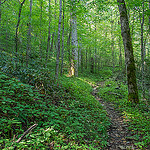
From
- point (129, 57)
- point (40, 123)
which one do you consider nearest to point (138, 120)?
point (129, 57)

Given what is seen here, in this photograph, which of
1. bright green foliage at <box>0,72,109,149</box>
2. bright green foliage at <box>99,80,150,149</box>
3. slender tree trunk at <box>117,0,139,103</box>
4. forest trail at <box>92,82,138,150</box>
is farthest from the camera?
slender tree trunk at <box>117,0,139,103</box>

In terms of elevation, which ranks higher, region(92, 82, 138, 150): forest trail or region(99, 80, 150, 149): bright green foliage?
region(99, 80, 150, 149): bright green foliage

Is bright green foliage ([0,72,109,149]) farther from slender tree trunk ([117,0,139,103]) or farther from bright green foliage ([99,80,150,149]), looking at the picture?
slender tree trunk ([117,0,139,103])

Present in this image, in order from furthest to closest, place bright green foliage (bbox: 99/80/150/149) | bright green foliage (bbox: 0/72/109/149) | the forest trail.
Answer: bright green foliage (bbox: 99/80/150/149) → the forest trail → bright green foliage (bbox: 0/72/109/149)

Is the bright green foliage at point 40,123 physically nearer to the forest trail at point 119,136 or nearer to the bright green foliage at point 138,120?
the forest trail at point 119,136

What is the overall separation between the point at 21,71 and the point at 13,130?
3.23 meters

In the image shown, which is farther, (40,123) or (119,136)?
(119,136)

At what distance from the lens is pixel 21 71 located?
5.32 metres

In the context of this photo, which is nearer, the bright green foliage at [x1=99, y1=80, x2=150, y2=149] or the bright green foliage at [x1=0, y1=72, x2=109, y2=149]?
the bright green foliage at [x1=0, y1=72, x2=109, y2=149]

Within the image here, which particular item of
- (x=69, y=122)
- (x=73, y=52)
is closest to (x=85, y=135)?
(x=69, y=122)

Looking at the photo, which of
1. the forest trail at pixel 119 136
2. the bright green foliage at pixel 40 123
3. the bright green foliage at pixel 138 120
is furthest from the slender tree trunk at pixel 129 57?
the bright green foliage at pixel 40 123

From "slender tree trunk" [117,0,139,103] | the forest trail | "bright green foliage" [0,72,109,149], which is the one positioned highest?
"slender tree trunk" [117,0,139,103]

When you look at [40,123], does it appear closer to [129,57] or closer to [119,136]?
[119,136]

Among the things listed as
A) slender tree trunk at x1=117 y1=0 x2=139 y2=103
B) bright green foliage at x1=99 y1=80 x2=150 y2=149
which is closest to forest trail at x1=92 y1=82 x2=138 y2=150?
bright green foliage at x1=99 y1=80 x2=150 y2=149
